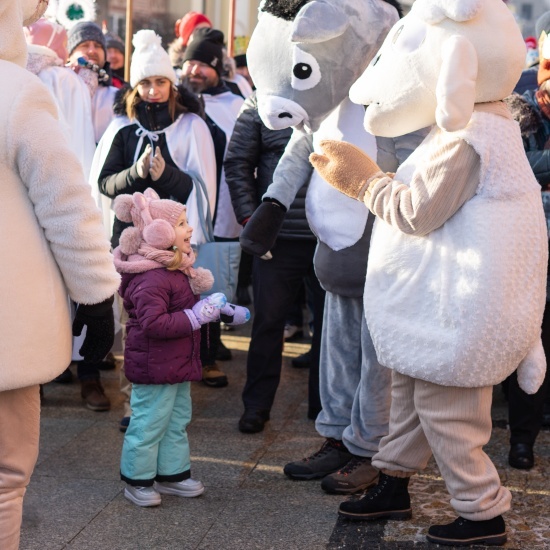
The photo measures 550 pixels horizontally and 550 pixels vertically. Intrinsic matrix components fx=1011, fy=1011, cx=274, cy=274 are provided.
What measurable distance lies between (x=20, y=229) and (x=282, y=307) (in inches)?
99.7

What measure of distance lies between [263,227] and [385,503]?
1329 mm

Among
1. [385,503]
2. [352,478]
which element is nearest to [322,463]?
[352,478]

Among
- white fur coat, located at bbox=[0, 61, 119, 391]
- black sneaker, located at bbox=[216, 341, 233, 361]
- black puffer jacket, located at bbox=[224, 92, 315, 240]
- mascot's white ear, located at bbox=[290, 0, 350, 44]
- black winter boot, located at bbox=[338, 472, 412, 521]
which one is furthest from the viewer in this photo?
black sneaker, located at bbox=[216, 341, 233, 361]

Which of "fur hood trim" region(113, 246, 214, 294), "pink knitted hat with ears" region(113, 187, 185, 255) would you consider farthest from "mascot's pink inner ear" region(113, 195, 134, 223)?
"fur hood trim" region(113, 246, 214, 294)

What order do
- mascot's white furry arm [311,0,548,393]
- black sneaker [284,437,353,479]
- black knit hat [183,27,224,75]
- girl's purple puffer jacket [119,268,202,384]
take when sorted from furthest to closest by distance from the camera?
black knit hat [183,27,224,75]
black sneaker [284,437,353,479]
girl's purple puffer jacket [119,268,202,384]
mascot's white furry arm [311,0,548,393]

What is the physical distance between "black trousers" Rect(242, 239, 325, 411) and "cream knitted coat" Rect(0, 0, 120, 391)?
89.0 inches

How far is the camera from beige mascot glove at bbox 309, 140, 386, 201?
366cm

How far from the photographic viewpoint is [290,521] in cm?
397

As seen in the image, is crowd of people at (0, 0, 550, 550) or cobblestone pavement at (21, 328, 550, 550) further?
cobblestone pavement at (21, 328, 550, 550)

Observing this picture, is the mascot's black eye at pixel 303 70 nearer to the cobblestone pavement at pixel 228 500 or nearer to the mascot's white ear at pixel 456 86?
the mascot's white ear at pixel 456 86

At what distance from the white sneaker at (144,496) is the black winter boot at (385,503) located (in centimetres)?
78

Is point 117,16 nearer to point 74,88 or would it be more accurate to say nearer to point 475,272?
point 74,88

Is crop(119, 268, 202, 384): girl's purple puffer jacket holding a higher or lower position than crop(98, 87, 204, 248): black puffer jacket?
lower

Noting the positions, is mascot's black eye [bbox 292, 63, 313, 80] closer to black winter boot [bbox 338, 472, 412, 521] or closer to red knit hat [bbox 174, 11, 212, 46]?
black winter boot [bbox 338, 472, 412, 521]
